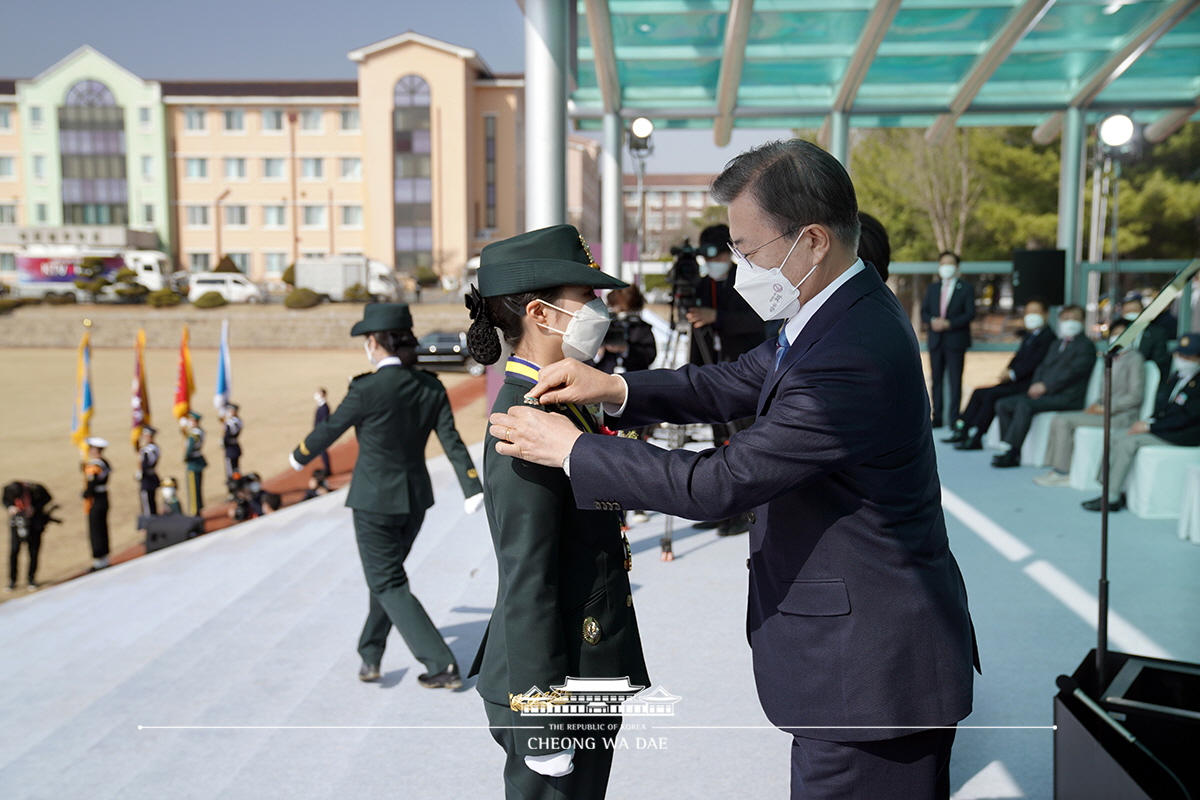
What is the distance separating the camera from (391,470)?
421 cm

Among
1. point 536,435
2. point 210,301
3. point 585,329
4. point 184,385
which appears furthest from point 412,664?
point 210,301

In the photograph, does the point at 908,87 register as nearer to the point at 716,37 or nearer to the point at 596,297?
the point at 716,37

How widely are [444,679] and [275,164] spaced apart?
5951 centimetres

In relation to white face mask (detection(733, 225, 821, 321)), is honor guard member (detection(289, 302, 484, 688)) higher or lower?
lower

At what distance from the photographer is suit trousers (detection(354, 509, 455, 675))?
13.1 feet

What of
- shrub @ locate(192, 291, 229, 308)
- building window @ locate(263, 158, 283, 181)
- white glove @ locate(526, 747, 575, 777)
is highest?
building window @ locate(263, 158, 283, 181)

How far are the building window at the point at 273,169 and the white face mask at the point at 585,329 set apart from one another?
2397 inches

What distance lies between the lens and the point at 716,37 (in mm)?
9234

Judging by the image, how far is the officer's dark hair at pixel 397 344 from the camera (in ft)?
14.2

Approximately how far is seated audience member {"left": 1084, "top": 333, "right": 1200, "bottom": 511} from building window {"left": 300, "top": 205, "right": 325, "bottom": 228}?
56575 millimetres

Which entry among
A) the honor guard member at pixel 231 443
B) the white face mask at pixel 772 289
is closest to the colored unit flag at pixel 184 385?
the honor guard member at pixel 231 443

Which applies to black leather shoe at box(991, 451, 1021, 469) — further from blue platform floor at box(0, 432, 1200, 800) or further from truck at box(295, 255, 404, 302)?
truck at box(295, 255, 404, 302)

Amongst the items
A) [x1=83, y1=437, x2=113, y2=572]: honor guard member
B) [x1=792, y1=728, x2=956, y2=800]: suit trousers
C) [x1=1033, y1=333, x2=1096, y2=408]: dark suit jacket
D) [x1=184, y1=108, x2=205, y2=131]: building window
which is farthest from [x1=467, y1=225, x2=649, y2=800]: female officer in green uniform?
[x1=184, y1=108, x2=205, y2=131]: building window

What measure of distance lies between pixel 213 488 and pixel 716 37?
493 inches
